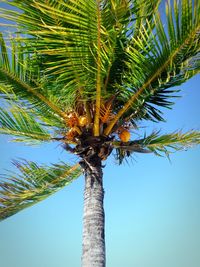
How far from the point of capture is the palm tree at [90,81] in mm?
5195

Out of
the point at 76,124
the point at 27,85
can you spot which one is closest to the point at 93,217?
the point at 76,124

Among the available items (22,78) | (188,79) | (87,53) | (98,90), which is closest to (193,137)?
(188,79)

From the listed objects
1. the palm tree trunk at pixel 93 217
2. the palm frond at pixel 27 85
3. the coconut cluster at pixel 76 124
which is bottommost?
the palm tree trunk at pixel 93 217

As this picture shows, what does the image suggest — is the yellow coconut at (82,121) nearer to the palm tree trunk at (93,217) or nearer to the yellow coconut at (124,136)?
the palm tree trunk at (93,217)

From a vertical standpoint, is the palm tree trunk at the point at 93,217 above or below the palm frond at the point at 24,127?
below

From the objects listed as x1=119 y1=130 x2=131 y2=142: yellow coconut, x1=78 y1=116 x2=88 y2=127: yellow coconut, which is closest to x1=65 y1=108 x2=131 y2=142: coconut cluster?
x1=78 y1=116 x2=88 y2=127: yellow coconut

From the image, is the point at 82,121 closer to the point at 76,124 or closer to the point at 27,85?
the point at 76,124

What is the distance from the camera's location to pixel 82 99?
6.01 meters

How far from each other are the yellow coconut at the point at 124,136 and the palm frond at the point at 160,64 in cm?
26

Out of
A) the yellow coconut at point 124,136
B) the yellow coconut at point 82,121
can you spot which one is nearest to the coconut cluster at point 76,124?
the yellow coconut at point 82,121

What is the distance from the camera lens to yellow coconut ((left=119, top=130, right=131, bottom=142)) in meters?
6.34

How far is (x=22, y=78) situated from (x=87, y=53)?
4.62 feet

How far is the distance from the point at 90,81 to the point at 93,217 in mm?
1777

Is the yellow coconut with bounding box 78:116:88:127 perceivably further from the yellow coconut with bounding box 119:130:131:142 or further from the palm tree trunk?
the yellow coconut with bounding box 119:130:131:142
